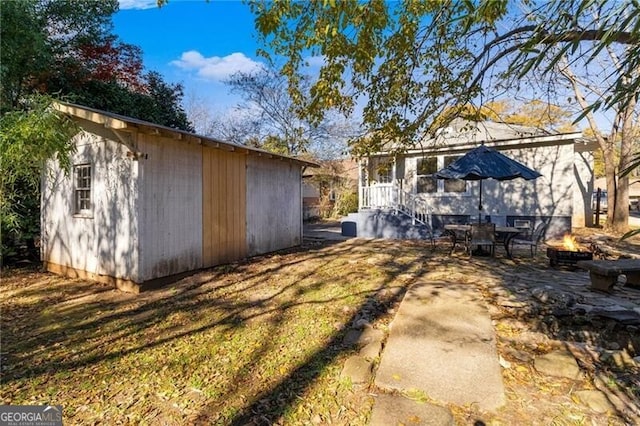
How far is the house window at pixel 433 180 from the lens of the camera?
11953 mm

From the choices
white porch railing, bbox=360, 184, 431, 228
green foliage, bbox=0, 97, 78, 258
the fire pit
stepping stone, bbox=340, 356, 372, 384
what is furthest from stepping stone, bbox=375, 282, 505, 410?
white porch railing, bbox=360, 184, 431, 228

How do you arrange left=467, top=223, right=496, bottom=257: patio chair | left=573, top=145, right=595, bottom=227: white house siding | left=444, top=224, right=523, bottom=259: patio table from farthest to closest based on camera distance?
left=573, top=145, right=595, bottom=227: white house siding < left=444, top=224, right=523, bottom=259: patio table < left=467, top=223, right=496, bottom=257: patio chair

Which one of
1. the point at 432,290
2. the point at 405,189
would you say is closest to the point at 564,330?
the point at 432,290

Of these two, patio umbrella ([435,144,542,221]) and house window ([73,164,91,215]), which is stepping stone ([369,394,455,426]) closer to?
patio umbrella ([435,144,542,221])

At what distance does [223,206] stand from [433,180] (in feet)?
26.7

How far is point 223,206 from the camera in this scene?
23.4 ft

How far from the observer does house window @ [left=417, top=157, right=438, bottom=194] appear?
1236 cm

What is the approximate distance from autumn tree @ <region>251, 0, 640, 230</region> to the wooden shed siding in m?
2.68

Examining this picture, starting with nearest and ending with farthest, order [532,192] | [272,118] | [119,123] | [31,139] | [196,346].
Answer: [196,346] → [31,139] → [119,123] → [532,192] → [272,118]

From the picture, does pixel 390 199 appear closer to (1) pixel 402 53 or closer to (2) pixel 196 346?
(1) pixel 402 53

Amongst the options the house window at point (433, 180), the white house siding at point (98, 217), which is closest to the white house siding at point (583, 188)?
the house window at point (433, 180)

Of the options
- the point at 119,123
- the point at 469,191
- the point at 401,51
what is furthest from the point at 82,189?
the point at 469,191

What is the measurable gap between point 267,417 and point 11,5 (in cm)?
875

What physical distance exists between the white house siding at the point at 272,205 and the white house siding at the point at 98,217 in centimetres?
278
